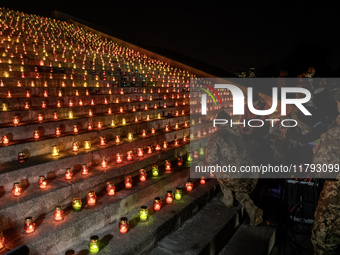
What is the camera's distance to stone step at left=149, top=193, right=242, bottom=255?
3.56 m

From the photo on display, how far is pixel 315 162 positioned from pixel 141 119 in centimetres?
452

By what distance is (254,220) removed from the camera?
4562 millimetres

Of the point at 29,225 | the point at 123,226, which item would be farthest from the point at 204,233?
the point at 29,225

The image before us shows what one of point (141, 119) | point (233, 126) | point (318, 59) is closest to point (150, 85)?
point (141, 119)

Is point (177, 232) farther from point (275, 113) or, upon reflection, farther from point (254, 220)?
point (275, 113)

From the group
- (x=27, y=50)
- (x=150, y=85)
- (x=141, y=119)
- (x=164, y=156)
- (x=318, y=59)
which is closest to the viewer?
(x=164, y=156)

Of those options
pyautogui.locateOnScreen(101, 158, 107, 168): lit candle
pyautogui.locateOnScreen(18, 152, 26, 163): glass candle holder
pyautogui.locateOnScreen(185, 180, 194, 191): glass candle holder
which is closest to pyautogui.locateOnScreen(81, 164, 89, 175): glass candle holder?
pyautogui.locateOnScreen(101, 158, 107, 168): lit candle

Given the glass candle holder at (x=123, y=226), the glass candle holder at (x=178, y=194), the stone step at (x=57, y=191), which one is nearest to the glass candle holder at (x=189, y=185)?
the glass candle holder at (x=178, y=194)

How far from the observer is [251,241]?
427 cm

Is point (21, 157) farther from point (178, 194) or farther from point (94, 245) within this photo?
point (178, 194)

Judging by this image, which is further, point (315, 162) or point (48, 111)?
point (48, 111)

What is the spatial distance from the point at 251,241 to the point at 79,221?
2.83 m

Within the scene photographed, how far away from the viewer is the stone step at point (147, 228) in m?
3.24

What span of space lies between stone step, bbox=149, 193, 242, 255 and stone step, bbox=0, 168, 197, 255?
0.41 meters
